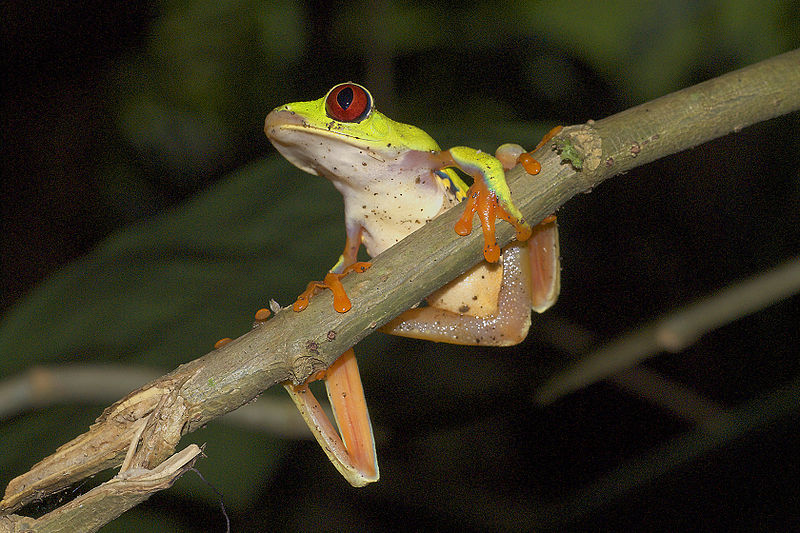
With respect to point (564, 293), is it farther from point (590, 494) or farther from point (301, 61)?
point (301, 61)

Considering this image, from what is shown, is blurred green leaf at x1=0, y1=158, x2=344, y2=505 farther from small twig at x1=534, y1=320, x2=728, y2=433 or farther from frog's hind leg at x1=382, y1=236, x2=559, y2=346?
small twig at x1=534, y1=320, x2=728, y2=433

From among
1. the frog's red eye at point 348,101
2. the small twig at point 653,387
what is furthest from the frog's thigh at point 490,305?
the small twig at point 653,387

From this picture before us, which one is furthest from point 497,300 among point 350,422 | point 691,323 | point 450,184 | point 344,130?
point 691,323

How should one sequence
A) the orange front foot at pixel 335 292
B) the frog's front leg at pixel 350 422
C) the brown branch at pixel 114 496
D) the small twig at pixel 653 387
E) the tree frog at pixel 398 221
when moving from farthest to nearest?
the small twig at pixel 653 387
the frog's front leg at pixel 350 422
the tree frog at pixel 398 221
the orange front foot at pixel 335 292
the brown branch at pixel 114 496

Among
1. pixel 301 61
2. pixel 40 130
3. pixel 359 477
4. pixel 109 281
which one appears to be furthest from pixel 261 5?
pixel 359 477

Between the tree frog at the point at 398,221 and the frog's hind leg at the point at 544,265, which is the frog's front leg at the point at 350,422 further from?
the frog's hind leg at the point at 544,265

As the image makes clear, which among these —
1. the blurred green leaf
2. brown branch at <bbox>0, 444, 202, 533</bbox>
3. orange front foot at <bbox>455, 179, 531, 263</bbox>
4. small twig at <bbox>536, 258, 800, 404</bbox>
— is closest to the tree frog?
orange front foot at <bbox>455, 179, 531, 263</bbox>

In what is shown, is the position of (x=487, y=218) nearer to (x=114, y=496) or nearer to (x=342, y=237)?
(x=114, y=496)
